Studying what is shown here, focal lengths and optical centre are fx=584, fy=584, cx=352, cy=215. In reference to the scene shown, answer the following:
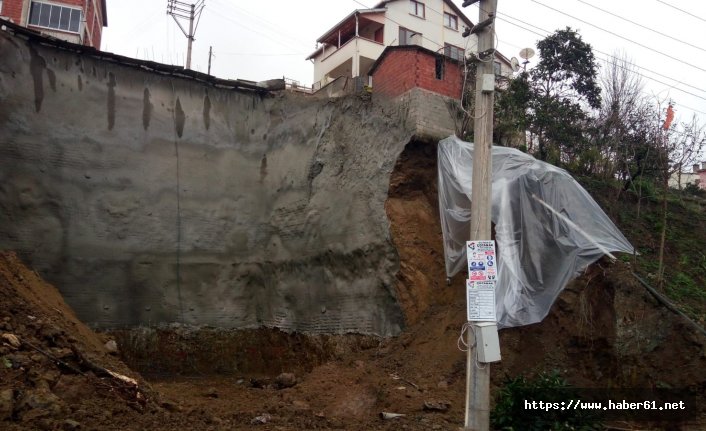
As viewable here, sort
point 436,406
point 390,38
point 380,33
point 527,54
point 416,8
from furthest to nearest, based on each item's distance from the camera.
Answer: point 416,8 → point 380,33 → point 390,38 → point 527,54 → point 436,406

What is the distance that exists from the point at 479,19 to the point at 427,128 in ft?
8.56

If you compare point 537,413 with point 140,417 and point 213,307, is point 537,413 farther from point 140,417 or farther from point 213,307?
point 213,307

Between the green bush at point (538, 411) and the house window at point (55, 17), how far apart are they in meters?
26.9

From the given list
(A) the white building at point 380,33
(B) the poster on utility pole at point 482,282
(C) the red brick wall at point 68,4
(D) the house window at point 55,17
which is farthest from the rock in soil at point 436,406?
(D) the house window at point 55,17

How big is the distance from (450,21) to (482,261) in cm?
3201

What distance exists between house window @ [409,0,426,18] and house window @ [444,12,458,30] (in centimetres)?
188

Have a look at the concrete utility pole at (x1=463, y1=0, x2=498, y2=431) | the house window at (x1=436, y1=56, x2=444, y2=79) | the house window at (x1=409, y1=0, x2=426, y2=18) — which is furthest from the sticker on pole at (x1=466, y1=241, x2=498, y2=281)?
the house window at (x1=409, y1=0, x2=426, y2=18)

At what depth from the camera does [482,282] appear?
687cm

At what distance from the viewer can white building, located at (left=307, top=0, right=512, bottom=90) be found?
3122 cm

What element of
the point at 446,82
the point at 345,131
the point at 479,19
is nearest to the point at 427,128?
the point at 446,82

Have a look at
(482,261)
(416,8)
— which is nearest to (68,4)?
(416,8)

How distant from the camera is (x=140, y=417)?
608 centimetres

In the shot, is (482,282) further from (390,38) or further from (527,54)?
(390,38)

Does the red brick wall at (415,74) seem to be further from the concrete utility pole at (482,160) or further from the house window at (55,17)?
the house window at (55,17)
